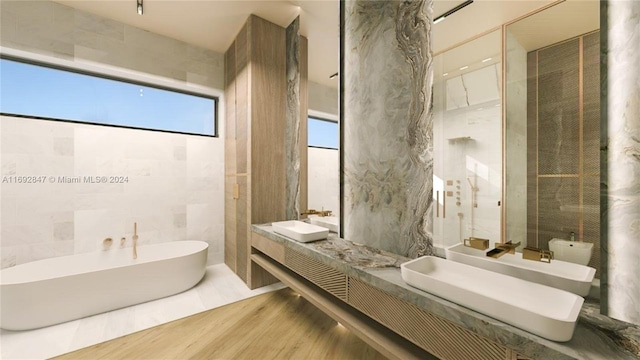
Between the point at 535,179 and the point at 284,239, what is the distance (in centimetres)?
168

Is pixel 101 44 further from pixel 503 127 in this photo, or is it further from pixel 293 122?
pixel 503 127

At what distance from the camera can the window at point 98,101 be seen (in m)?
2.47

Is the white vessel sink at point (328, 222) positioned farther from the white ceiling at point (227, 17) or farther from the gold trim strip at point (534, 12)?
the gold trim strip at point (534, 12)

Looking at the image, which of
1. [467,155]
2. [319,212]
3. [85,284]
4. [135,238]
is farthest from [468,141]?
[135,238]

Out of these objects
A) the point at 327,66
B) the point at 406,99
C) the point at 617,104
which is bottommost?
the point at 617,104

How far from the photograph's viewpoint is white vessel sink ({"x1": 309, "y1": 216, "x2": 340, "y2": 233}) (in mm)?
2322

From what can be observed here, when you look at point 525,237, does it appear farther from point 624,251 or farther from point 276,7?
point 276,7

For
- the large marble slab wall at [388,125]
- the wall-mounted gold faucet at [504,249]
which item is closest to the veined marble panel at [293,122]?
the large marble slab wall at [388,125]

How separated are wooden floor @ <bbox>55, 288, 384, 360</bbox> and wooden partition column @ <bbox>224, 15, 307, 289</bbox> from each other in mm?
619

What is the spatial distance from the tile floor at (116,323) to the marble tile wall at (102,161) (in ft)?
2.86

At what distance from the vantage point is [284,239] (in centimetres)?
207

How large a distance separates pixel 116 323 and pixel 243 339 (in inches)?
45.6

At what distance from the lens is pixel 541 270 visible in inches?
42.3

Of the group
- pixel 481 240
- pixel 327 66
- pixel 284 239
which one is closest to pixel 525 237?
pixel 481 240
